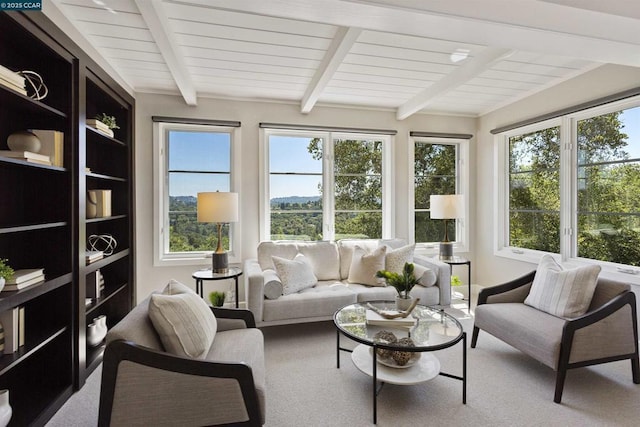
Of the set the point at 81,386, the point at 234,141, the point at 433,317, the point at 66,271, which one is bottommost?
the point at 81,386

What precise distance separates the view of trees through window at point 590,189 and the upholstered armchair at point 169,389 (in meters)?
3.39

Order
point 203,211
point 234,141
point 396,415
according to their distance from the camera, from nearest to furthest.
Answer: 1. point 396,415
2. point 203,211
3. point 234,141

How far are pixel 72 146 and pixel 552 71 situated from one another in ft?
13.5

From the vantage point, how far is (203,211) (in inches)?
121

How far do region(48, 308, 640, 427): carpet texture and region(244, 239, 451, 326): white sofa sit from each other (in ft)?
1.27

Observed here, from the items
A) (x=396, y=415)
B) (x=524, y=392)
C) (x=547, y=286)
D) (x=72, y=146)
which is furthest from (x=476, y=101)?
(x=72, y=146)

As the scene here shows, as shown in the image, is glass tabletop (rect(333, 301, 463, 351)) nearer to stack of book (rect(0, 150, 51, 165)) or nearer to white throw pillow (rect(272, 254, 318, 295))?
white throw pillow (rect(272, 254, 318, 295))

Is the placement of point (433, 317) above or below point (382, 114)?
below

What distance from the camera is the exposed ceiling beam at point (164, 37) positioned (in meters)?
1.93

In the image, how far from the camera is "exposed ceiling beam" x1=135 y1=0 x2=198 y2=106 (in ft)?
6.34

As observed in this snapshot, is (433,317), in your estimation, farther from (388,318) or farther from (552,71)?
(552,71)

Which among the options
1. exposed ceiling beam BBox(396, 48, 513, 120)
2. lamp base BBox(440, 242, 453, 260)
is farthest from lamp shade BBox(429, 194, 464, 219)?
exposed ceiling beam BBox(396, 48, 513, 120)

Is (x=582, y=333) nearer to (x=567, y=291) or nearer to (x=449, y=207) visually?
(x=567, y=291)

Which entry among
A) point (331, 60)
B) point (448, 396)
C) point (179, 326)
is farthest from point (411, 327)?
point (331, 60)
